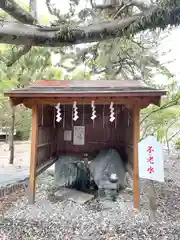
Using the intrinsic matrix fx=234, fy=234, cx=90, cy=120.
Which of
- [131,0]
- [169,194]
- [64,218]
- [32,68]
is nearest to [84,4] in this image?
[131,0]

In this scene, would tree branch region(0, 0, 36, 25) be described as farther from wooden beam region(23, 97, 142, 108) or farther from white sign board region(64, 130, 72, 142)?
white sign board region(64, 130, 72, 142)

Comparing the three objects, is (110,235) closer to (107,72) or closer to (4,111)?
(107,72)

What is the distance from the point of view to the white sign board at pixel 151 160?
11.8ft

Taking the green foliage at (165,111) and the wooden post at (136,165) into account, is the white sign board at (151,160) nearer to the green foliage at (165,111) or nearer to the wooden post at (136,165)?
the wooden post at (136,165)

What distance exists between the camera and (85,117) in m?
6.49

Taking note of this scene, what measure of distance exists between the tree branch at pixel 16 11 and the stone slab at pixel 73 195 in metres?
3.22

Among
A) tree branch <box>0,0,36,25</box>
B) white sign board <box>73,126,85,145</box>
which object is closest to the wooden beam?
tree branch <box>0,0,36,25</box>

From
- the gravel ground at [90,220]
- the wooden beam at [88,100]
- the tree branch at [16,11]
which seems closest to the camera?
the tree branch at [16,11]

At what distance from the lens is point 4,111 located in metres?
8.05

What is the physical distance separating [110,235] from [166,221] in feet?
3.30

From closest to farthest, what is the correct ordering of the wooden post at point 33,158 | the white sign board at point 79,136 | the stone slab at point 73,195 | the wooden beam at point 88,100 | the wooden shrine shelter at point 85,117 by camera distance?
the wooden shrine shelter at point 85,117 → the wooden beam at point 88,100 → the wooden post at point 33,158 → the stone slab at point 73,195 → the white sign board at point 79,136

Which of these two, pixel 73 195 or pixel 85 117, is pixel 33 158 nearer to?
pixel 73 195

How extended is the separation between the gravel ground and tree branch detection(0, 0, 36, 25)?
117 inches

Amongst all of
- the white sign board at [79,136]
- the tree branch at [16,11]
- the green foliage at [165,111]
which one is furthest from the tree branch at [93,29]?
the green foliage at [165,111]
